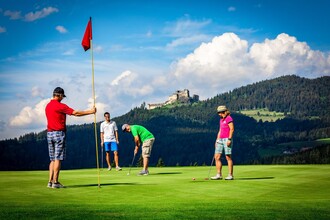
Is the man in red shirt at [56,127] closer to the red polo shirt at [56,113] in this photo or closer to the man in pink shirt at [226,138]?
the red polo shirt at [56,113]

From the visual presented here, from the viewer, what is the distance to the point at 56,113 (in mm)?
14258

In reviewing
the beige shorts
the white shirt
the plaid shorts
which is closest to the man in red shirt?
the plaid shorts

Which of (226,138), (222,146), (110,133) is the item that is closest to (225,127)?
(226,138)

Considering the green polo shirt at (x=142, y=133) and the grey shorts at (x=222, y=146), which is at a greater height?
the green polo shirt at (x=142, y=133)

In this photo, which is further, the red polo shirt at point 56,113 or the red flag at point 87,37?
the red flag at point 87,37

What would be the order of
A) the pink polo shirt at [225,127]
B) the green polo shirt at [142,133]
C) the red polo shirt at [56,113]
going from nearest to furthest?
the red polo shirt at [56,113]
the pink polo shirt at [225,127]
the green polo shirt at [142,133]

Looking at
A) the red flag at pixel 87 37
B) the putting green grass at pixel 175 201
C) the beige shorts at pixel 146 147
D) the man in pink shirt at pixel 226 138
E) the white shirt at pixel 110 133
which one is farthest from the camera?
the white shirt at pixel 110 133

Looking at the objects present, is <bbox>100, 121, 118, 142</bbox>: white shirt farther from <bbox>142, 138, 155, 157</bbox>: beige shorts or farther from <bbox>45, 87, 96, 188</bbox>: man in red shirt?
<bbox>45, 87, 96, 188</bbox>: man in red shirt

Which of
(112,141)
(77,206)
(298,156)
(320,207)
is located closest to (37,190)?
(77,206)

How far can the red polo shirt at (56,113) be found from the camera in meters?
14.2

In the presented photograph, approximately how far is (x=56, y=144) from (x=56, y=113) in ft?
3.18

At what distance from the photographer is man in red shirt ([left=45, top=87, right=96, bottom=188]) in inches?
561

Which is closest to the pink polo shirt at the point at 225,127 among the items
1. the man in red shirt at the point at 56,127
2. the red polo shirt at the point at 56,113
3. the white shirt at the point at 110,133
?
the man in red shirt at the point at 56,127

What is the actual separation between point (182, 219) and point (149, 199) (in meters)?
2.96
